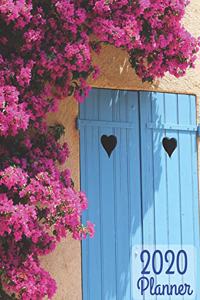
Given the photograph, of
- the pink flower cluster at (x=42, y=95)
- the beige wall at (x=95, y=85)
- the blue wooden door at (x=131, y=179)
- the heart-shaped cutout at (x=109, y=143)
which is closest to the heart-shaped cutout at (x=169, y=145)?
the blue wooden door at (x=131, y=179)

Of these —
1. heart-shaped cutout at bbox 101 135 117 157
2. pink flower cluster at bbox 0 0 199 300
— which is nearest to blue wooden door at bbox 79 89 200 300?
heart-shaped cutout at bbox 101 135 117 157

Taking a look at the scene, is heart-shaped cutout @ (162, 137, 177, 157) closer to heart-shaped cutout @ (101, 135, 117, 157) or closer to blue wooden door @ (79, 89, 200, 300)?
blue wooden door @ (79, 89, 200, 300)

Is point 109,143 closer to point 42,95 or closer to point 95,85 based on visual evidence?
point 95,85

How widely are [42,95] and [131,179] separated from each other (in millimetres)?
1329

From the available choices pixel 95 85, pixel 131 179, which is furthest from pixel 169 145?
pixel 95 85

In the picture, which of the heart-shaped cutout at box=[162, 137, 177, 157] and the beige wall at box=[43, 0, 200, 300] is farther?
the heart-shaped cutout at box=[162, 137, 177, 157]

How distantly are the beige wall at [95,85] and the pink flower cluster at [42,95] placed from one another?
35 cm

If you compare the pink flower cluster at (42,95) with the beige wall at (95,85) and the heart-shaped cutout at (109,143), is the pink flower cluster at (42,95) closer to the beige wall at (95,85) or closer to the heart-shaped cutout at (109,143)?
the beige wall at (95,85)

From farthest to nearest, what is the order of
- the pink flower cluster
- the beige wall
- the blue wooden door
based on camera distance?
the blue wooden door, the beige wall, the pink flower cluster

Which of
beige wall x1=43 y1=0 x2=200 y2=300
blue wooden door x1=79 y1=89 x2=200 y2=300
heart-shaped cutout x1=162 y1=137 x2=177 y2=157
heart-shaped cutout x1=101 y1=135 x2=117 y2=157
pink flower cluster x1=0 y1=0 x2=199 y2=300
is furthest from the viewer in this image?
heart-shaped cutout x1=162 y1=137 x2=177 y2=157

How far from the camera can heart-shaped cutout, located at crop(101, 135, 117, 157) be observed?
25.4ft

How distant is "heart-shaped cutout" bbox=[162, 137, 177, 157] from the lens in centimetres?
802

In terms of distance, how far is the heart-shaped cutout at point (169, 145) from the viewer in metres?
8.02

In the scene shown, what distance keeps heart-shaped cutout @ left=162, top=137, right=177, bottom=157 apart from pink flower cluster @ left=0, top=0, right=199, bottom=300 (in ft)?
3.44
